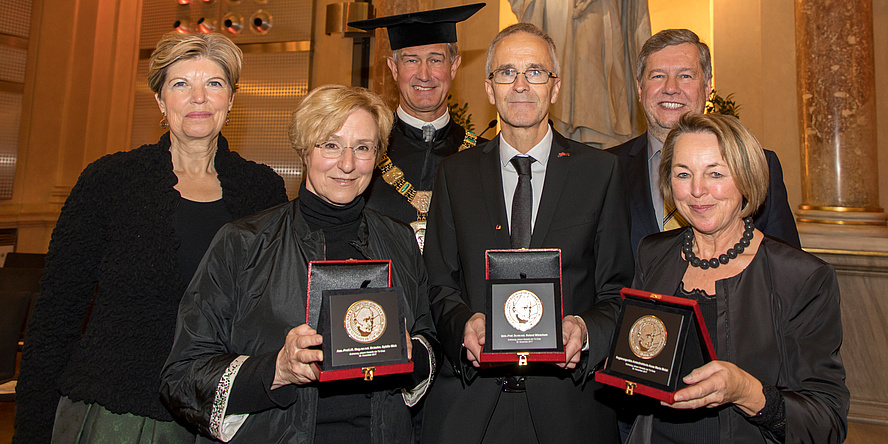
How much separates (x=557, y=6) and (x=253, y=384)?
3.52 m

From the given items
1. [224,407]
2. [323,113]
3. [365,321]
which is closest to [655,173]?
[323,113]

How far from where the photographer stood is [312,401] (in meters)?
1.98

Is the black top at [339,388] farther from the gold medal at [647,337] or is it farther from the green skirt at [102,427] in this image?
the gold medal at [647,337]

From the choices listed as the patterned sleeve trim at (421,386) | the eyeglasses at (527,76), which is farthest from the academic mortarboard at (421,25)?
the patterned sleeve trim at (421,386)

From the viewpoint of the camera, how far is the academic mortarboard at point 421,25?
10.8 feet

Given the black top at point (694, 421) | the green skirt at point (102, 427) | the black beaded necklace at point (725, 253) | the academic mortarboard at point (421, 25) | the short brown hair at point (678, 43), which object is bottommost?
the green skirt at point (102, 427)

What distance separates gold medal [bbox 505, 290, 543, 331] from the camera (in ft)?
6.53

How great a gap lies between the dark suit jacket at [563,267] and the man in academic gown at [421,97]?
69 centimetres

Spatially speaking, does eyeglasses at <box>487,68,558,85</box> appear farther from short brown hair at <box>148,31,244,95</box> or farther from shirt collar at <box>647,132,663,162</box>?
short brown hair at <box>148,31,244,95</box>

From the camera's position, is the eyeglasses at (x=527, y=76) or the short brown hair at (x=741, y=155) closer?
the short brown hair at (x=741, y=155)

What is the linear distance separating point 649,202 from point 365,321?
5.92 ft

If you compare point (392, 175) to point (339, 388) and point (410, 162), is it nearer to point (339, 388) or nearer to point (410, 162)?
point (410, 162)

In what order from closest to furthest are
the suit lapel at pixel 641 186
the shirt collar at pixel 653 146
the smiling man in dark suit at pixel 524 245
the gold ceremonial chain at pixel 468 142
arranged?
the smiling man in dark suit at pixel 524 245 → the suit lapel at pixel 641 186 → the shirt collar at pixel 653 146 → the gold ceremonial chain at pixel 468 142

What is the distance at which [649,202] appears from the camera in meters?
3.03
